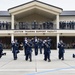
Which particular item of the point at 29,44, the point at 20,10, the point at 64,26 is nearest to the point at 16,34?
the point at 20,10

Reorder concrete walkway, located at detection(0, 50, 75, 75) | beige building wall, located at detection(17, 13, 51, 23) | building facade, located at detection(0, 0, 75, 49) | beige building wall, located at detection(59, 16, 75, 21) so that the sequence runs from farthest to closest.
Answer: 1. beige building wall, located at detection(17, 13, 51, 23)
2. beige building wall, located at detection(59, 16, 75, 21)
3. building facade, located at detection(0, 0, 75, 49)
4. concrete walkway, located at detection(0, 50, 75, 75)

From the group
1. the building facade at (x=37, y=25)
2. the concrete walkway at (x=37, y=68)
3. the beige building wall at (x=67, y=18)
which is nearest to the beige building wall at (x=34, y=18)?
the building facade at (x=37, y=25)

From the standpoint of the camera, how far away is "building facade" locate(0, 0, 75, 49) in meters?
49.7

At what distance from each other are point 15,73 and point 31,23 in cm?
3936

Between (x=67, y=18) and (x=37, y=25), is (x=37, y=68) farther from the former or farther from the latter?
(x=67, y=18)

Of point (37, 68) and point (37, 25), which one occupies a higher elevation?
point (37, 25)

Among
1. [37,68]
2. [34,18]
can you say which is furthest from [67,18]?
[37,68]

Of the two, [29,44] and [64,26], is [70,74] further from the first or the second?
[64,26]

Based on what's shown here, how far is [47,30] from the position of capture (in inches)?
1949

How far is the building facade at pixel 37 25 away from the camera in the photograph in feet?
163

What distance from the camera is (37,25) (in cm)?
5200

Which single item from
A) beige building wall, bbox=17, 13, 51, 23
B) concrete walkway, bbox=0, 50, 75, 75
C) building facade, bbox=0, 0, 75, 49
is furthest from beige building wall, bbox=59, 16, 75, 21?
concrete walkway, bbox=0, 50, 75, 75

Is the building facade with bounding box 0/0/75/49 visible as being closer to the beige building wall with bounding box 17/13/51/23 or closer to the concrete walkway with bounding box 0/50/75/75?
the beige building wall with bounding box 17/13/51/23

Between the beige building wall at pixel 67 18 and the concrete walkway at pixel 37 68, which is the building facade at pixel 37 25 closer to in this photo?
the beige building wall at pixel 67 18
